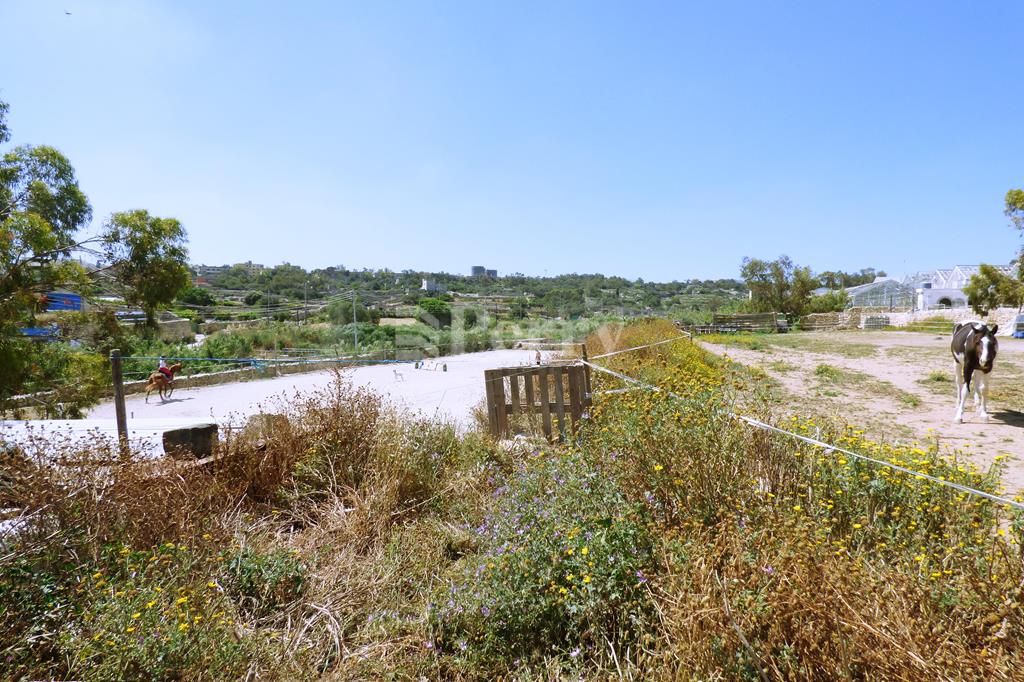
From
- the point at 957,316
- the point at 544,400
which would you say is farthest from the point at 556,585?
the point at 957,316

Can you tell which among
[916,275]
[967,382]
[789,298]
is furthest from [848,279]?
[967,382]

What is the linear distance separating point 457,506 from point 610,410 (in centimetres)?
163

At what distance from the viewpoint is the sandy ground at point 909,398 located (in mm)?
6539

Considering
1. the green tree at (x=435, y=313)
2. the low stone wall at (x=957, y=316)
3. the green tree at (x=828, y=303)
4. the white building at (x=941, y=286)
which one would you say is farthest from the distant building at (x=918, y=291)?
the green tree at (x=435, y=313)

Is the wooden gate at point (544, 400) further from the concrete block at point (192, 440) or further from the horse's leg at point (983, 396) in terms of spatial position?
the horse's leg at point (983, 396)

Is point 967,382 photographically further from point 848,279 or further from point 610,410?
point 848,279

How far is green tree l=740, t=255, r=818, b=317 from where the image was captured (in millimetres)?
41375

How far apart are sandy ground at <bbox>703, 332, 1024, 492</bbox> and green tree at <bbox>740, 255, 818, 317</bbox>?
24.3 metres

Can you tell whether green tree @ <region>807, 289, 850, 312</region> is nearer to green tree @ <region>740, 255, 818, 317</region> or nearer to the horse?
green tree @ <region>740, 255, 818, 317</region>

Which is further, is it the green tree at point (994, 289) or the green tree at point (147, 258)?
the green tree at point (994, 289)

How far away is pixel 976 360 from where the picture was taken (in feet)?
25.5

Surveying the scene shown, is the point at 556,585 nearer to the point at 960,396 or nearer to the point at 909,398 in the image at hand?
the point at 960,396

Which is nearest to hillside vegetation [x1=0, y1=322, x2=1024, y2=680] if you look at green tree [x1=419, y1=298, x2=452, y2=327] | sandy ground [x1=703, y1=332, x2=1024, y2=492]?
sandy ground [x1=703, y1=332, x2=1024, y2=492]

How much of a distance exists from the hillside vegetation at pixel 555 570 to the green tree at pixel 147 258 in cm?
546
